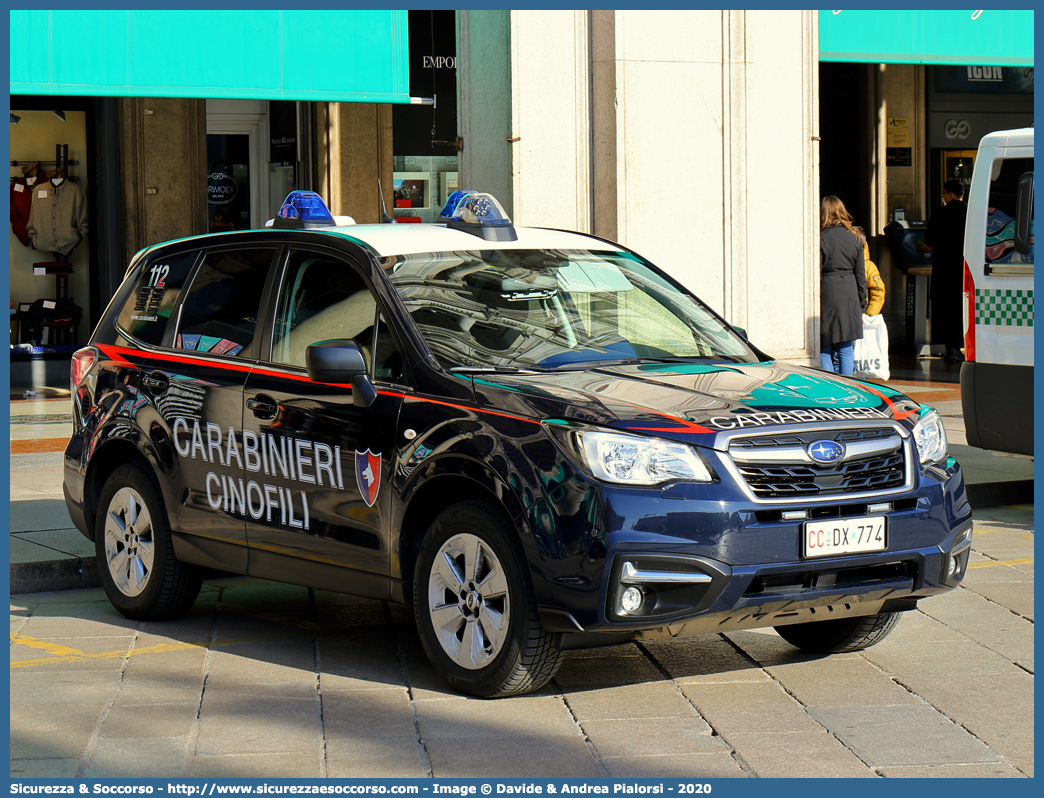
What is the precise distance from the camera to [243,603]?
7.21 metres

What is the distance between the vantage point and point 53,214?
59.7ft

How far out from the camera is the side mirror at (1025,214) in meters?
8.83

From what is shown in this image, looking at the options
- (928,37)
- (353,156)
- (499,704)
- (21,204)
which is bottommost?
(499,704)

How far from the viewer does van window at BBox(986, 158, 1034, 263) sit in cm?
898

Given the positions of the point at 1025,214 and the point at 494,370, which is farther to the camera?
the point at 1025,214

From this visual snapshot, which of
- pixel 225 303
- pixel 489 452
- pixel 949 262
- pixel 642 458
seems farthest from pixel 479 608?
pixel 949 262

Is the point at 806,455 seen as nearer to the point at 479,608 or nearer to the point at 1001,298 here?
the point at 479,608

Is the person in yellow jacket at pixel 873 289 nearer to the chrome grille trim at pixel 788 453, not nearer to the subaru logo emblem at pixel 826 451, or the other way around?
the chrome grille trim at pixel 788 453

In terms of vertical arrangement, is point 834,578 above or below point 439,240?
below

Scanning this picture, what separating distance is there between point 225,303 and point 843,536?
9.97 feet

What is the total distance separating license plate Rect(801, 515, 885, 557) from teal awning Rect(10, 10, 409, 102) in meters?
8.94

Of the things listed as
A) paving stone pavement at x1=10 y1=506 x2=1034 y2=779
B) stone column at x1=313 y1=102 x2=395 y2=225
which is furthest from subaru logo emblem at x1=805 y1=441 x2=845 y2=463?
stone column at x1=313 y1=102 x2=395 y2=225

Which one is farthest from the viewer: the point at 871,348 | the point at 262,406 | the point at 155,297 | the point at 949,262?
the point at 949,262

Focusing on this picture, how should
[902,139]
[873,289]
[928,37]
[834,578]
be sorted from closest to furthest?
[834,578], [873,289], [928,37], [902,139]
